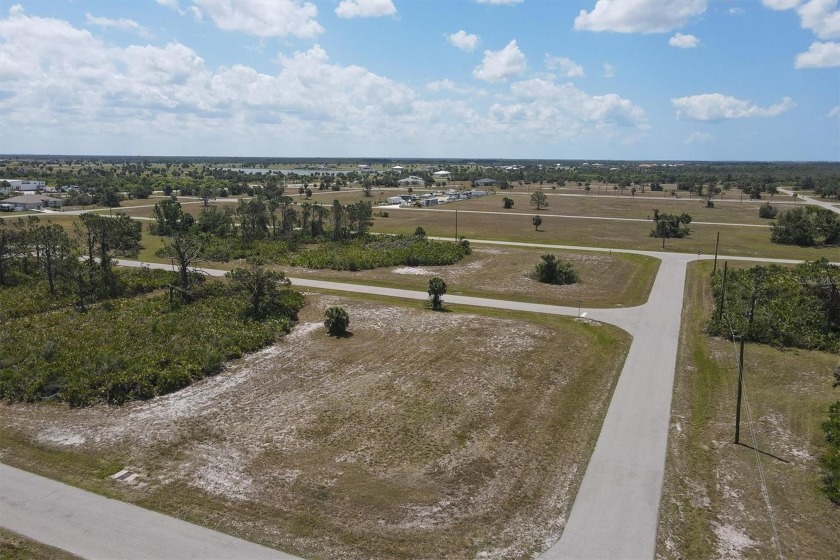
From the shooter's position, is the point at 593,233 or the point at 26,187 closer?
the point at 593,233

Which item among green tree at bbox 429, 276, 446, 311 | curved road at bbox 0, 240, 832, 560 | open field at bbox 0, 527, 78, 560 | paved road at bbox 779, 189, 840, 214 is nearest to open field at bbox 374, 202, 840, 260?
green tree at bbox 429, 276, 446, 311

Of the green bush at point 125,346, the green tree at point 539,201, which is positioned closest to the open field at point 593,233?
the green tree at point 539,201

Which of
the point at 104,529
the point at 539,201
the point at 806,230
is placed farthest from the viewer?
the point at 539,201

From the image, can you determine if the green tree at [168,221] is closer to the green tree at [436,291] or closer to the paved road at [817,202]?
the green tree at [436,291]

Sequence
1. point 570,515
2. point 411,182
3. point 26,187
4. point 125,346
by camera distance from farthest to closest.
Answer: point 411,182 → point 26,187 → point 125,346 → point 570,515

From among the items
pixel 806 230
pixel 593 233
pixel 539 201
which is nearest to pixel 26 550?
pixel 593 233

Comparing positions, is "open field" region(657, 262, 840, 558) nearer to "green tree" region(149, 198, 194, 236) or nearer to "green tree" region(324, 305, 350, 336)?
"green tree" region(324, 305, 350, 336)

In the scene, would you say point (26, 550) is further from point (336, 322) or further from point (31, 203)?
point (31, 203)
